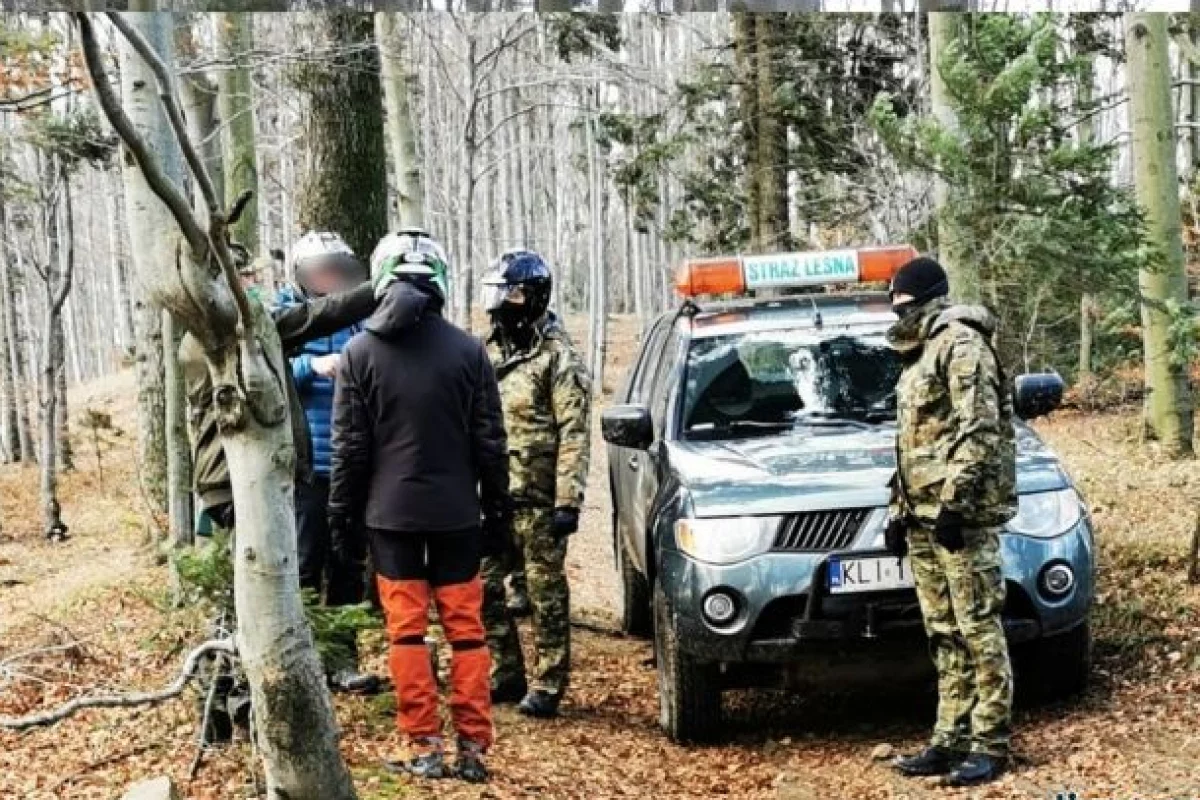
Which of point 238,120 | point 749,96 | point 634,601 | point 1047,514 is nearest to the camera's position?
point 1047,514

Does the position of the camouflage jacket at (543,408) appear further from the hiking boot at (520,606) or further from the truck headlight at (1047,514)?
the hiking boot at (520,606)

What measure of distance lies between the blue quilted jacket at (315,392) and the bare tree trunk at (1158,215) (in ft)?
22.0

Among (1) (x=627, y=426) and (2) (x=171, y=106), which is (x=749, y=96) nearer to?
(1) (x=627, y=426)

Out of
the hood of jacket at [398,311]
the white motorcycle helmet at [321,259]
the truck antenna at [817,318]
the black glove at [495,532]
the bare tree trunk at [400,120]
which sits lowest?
the black glove at [495,532]

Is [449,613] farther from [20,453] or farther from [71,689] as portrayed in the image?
[20,453]

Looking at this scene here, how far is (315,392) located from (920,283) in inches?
104

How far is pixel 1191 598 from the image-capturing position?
6.71m

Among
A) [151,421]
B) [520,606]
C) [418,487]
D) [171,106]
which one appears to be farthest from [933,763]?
[151,421]

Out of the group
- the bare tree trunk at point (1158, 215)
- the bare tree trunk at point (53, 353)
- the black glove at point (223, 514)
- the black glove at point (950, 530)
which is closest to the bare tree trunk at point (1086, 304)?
the bare tree trunk at point (1158, 215)

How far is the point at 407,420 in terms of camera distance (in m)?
4.66

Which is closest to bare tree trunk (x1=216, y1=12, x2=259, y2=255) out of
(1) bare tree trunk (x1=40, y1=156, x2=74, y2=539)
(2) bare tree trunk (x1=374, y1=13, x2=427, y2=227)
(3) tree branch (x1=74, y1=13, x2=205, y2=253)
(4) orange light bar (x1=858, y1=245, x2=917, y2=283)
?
(2) bare tree trunk (x1=374, y1=13, x2=427, y2=227)

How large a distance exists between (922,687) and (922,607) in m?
1.25

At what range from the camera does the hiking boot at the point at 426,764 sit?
4598mm

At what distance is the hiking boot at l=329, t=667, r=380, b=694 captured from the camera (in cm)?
567
